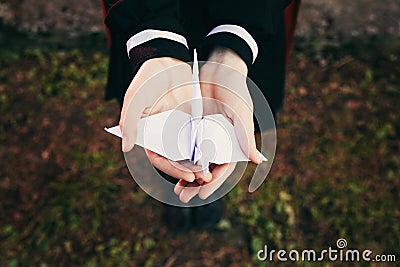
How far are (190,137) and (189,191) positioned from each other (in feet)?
0.45

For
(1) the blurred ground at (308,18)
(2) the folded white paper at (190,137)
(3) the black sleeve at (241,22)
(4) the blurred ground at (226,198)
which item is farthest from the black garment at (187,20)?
(1) the blurred ground at (308,18)

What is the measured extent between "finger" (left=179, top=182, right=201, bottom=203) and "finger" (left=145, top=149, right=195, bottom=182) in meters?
0.05

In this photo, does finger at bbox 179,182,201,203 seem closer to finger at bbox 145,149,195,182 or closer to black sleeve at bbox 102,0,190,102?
finger at bbox 145,149,195,182

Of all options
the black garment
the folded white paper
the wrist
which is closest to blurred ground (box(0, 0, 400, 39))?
the black garment

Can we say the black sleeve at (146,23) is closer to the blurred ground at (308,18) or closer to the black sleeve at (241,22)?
the black sleeve at (241,22)

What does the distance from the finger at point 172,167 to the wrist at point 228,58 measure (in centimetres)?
21

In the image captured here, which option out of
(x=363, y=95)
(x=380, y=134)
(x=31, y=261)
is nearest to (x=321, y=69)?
(x=363, y=95)

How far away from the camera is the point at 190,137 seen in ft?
2.55

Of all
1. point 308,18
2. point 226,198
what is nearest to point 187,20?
point 226,198

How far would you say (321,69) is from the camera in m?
2.03

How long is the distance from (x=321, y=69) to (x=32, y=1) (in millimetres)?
1315

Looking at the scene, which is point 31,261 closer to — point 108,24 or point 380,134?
point 108,24

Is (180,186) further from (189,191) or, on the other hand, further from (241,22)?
(241,22)

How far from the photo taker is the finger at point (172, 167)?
2.64 ft
